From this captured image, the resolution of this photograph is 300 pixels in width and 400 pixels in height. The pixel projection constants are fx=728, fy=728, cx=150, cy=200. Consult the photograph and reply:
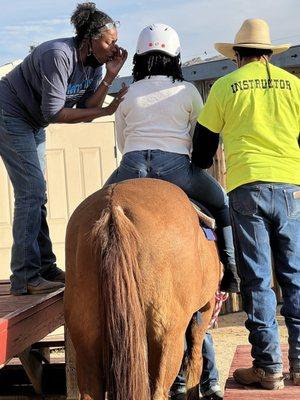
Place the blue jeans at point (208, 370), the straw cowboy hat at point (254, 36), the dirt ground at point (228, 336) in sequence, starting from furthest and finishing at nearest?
the dirt ground at point (228, 336) < the blue jeans at point (208, 370) < the straw cowboy hat at point (254, 36)

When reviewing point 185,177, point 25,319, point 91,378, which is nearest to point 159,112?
point 185,177

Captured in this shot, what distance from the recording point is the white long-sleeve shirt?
14.2ft

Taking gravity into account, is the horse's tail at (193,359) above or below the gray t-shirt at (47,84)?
below

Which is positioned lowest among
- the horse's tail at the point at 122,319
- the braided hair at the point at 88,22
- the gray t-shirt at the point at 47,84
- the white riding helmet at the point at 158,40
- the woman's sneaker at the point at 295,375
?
the woman's sneaker at the point at 295,375

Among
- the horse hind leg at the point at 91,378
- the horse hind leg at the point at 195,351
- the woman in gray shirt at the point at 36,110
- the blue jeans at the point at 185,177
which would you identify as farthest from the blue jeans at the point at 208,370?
the horse hind leg at the point at 91,378

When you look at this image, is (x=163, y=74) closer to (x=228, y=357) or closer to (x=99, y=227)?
(x=99, y=227)

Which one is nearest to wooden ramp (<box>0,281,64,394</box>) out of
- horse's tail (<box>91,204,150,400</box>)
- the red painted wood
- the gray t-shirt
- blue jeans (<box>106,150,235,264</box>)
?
the red painted wood

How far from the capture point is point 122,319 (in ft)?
10.5

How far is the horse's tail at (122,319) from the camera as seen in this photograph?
3195mm

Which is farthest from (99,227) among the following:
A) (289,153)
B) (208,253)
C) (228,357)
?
(228,357)

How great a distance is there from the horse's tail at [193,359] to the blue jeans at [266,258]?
0.62 metres

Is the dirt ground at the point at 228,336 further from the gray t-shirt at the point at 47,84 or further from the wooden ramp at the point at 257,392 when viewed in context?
the gray t-shirt at the point at 47,84

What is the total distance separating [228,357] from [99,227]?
534 cm

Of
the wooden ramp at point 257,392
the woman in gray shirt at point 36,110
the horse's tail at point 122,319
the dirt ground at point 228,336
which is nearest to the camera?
the horse's tail at point 122,319
